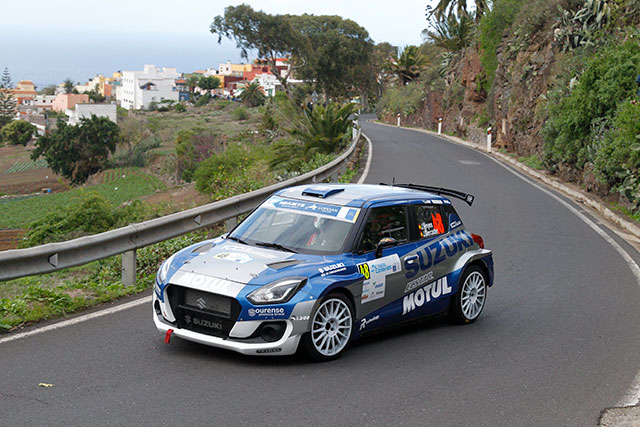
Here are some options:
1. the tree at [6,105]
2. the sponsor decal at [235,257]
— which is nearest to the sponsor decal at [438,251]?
the sponsor decal at [235,257]

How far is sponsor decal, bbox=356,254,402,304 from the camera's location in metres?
7.05

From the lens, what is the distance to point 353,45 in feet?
241

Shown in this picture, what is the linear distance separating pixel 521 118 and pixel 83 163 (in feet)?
214

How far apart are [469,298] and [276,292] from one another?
299cm

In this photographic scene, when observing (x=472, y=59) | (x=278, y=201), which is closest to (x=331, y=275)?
(x=278, y=201)

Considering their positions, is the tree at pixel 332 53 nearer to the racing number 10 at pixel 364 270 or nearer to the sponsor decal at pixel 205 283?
the racing number 10 at pixel 364 270

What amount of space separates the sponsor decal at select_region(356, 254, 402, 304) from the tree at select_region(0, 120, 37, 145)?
134677 mm

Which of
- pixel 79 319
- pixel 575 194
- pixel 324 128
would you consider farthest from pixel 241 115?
pixel 79 319

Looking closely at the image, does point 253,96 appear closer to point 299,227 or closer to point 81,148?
point 81,148

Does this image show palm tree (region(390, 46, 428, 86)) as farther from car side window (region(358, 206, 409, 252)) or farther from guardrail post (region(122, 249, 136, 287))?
car side window (region(358, 206, 409, 252))

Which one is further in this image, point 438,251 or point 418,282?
point 438,251

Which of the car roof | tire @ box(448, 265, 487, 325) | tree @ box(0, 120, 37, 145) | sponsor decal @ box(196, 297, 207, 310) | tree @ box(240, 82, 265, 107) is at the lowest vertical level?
tree @ box(0, 120, 37, 145)

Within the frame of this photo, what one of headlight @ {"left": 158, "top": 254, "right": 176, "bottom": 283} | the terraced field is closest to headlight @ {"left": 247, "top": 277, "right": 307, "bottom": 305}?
headlight @ {"left": 158, "top": 254, "right": 176, "bottom": 283}

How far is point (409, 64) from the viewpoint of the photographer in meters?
78.0
